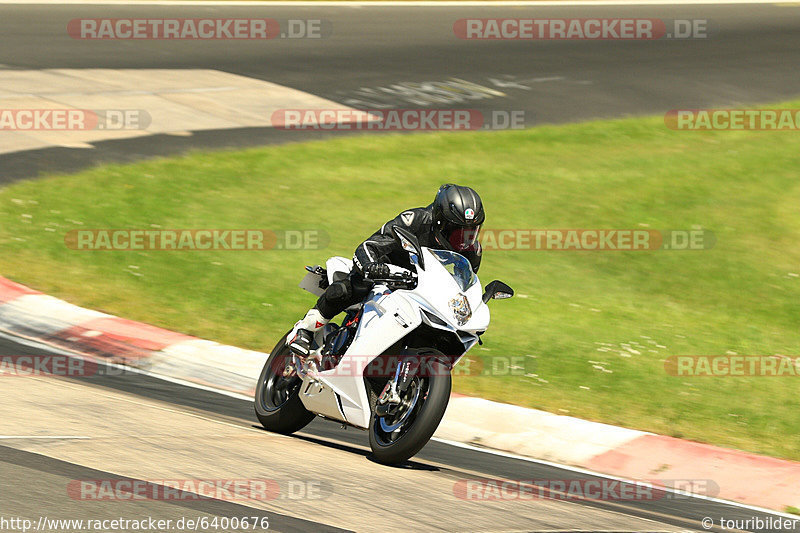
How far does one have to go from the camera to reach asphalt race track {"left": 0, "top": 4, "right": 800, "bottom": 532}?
21.1ft

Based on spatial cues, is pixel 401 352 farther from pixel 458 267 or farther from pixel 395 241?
pixel 395 241

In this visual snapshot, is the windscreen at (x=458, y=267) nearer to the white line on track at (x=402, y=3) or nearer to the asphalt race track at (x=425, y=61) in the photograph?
the asphalt race track at (x=425, y=61)

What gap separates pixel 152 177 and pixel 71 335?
17.2ft

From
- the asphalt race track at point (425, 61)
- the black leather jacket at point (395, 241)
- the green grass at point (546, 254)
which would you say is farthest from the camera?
the asphalt race track at point (425, 61)

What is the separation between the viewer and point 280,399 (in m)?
8.55

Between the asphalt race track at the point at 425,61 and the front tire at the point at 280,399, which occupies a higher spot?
the asphalt race track at the point at 425,61

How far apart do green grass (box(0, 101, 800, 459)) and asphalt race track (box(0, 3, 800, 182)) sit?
5.92 ft

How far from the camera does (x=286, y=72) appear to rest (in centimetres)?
2166

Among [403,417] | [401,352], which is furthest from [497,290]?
[403,417]

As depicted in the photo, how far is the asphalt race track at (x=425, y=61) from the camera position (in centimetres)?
2064

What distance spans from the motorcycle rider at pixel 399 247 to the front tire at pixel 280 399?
A: 0.30 metres

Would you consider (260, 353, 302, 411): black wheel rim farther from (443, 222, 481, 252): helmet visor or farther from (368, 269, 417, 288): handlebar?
(443, 222, 481, 252): helmet visor

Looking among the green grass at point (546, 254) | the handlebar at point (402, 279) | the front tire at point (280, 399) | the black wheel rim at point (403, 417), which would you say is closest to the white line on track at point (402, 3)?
the green grass at point (546, 254)

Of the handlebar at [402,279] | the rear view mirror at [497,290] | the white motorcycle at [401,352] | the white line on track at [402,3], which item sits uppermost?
the white line on track at [402,3]
